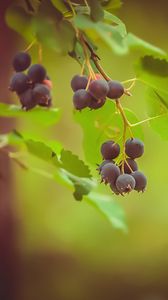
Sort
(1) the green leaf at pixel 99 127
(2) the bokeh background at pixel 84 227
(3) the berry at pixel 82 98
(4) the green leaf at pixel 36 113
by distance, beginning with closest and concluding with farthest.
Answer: (3) the berry at pixel 82 98 < (1) the green leaf at pixel 99 127 < (4) the green leaf at pixel 36 113 < (2) the bokeh background at pixel 84 227

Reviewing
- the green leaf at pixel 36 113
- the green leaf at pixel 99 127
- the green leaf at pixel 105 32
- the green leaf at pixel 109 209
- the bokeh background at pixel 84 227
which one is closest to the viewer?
the green leaf at pixel 105 32

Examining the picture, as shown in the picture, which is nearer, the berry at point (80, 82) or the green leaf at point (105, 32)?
the green leaf at point (105, 32)

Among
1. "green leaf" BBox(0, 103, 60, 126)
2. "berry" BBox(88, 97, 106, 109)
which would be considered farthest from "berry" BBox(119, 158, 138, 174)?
"green leaf" BBox(0, 103, 60, 126)

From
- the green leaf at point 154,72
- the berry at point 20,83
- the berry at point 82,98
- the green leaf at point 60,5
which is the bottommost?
the berry at point 82,98

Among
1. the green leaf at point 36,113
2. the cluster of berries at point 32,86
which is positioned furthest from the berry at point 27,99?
the green leaf at point 36,113

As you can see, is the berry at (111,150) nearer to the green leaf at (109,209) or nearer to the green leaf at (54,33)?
the green leaf at (54,33)

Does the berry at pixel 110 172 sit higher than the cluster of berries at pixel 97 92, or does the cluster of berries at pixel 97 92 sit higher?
the cluster of berries at pixel 97 92

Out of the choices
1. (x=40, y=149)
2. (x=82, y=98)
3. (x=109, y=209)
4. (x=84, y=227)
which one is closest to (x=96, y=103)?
(x=82, y=98)

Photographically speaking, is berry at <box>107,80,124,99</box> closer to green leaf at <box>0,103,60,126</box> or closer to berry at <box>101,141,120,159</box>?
berry at <box>101,141,120,159</box>
